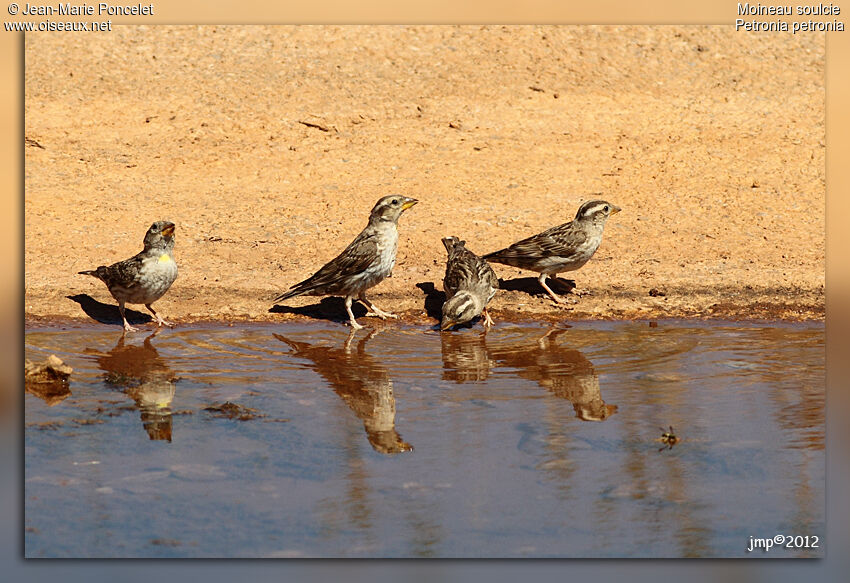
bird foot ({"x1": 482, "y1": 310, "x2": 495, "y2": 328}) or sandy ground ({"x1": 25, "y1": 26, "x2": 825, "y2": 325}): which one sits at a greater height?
sandy ground ({"x1": 25, "y1": 26, "x2": 825, "y2": 325})

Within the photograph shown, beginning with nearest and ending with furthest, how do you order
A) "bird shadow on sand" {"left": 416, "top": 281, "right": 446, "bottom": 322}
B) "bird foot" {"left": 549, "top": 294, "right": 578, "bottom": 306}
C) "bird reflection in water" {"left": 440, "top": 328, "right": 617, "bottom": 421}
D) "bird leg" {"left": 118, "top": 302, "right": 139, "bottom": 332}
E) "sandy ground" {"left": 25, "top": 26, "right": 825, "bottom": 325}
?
1. "bird reflection in water" {"left": 440, "top": 328, "right": 617, "bottom": 421}
2. "bird leg" {"left": 118, "top": 302, "right": 139, "bottom": 332}
3. "bird shadow on sand" {"left": 416, "top": 281, "right": 446, "bottom": 322}
4. "bird foot" {"left": 549, "top": 294, "right": 578, "bottom": 306}
5. "sandy ground" {"left": 25, "top": 26, "right": 825, "bottom": 325}

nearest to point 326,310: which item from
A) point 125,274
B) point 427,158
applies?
point 125,274

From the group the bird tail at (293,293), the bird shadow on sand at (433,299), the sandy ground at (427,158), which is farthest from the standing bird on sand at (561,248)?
the bird tail at (293,293)

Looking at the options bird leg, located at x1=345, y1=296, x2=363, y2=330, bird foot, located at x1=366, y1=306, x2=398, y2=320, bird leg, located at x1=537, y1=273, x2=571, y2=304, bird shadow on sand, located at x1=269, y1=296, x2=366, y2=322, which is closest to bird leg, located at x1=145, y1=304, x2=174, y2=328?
bird shadow on sand, located at x1=269, y1=296, x2=366, y2=322

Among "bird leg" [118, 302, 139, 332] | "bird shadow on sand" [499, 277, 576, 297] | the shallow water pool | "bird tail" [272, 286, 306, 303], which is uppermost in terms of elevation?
"bird shadow on sand" [499, 277, 576, 297]

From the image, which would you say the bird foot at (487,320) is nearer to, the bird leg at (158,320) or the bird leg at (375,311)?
the bird leg at (375,311)

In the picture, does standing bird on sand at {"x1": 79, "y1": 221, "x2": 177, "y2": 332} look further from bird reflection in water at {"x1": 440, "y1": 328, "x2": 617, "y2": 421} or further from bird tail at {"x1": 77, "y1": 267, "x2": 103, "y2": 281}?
bird reflection in water at {"x1": 440, "y1": 328, "x2": 617, "y2": 421}

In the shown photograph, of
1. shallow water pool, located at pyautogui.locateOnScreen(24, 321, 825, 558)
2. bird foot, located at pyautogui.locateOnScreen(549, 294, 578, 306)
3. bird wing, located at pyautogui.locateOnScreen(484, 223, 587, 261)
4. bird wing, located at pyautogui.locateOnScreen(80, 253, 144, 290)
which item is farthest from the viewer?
bird wing, located at pyautogui.locateOnScreen(484, 223, 587, 261)
